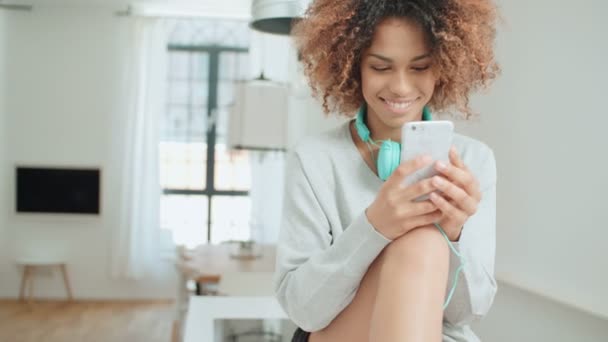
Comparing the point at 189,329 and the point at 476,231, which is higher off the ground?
the point at 476,231

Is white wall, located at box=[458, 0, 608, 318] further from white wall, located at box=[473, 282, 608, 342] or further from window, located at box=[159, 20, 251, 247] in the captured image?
window, located at box=[159, 20, 251, 247]

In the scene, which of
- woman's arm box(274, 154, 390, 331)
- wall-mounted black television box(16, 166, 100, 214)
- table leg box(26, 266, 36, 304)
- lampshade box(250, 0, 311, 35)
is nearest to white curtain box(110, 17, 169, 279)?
wall-mounted black television box(16, 166, 100, 214)

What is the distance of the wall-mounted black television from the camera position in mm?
5641

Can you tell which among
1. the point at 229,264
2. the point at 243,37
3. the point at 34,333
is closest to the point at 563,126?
the point at 229,264

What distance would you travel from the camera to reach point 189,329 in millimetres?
1532

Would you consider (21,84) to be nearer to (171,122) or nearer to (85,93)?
(85,93)

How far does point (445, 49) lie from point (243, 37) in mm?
4916

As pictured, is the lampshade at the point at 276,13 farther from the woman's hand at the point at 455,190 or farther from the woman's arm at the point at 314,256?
the woman's hand at the point at 455,190

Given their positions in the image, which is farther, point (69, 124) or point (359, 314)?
point (69, 124)

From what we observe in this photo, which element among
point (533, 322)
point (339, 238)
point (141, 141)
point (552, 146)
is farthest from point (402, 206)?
point (141, 141)

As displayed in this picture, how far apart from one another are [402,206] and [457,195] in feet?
0.26

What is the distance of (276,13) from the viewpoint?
1879 millimetres

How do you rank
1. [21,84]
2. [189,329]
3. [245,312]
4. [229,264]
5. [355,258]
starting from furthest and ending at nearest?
1. [21,84]
2. [229,264]
3. [245,312]
4. [189,329]
5. [355,258]

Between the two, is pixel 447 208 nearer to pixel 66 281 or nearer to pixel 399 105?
pixel 399 105
